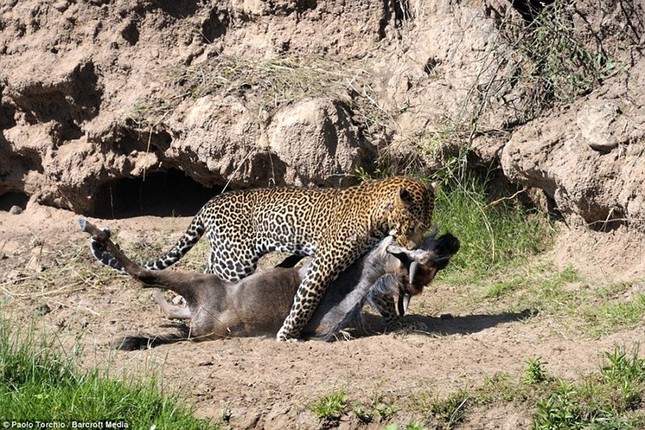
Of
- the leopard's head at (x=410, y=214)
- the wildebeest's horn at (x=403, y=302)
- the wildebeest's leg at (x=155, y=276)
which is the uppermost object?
the leopard's head at (x=410, y=214)

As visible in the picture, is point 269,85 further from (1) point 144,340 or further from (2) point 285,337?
(1) point 144,340

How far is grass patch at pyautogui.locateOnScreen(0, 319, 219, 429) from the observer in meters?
7.48

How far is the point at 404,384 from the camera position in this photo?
8.57 m

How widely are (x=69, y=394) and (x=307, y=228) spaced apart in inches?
135

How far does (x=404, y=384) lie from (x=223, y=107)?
182 inches

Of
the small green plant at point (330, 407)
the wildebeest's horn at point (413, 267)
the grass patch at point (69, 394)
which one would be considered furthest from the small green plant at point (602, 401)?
the grass patch at point (69, 394)

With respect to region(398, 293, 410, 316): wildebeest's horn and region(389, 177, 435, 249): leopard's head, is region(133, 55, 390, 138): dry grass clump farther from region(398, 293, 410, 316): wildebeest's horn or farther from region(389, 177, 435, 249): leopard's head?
region(398, 293, 410, 316): wildebeest's horn

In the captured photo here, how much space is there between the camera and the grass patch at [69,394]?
7484 millimetres

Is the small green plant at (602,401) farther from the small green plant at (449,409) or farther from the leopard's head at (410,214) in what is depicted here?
the leopard's head at (410,214)

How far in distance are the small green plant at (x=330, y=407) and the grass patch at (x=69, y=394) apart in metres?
0.72

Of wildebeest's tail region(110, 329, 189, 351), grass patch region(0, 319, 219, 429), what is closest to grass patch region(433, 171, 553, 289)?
wildebeest's tail region(110, 329, 189, 351)

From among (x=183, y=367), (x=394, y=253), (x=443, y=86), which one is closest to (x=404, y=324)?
(x=394, y=253)

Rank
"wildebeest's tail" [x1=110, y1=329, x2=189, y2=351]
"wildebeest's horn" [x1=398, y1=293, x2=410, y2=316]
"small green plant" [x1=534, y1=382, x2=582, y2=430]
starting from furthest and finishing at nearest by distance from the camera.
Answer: "wildebeest's horn" [x1=398, y1=293, x2=410, y2=316]
"wildebeest's tail" [x1=110, y1=329, x2=189, y2=351]
"small green plant" [x1=534, y1=382, x2=582, y2=430]

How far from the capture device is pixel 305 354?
9.48m
